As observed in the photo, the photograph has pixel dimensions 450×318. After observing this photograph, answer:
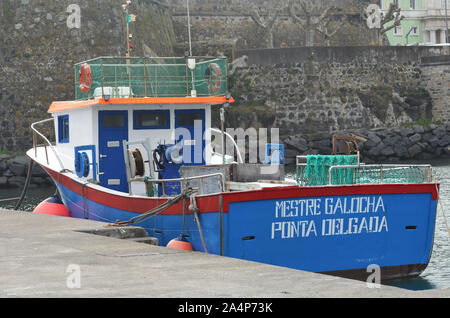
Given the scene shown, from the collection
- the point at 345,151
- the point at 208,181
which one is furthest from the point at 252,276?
the point at 345,151

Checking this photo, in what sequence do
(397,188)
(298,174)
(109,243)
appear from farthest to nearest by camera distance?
(298,174) < (397,188) < (109,243)

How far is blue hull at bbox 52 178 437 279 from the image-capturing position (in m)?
10.8

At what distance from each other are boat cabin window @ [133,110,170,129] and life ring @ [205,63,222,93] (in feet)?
2.78

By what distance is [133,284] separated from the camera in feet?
23.7

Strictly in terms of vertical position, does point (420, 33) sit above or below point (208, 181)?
above

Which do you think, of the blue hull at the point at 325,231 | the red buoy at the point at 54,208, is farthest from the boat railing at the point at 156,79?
the blue hull at the point at 325,231

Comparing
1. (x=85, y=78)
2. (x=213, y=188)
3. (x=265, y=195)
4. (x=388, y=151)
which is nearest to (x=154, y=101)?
(x=85, y=78)

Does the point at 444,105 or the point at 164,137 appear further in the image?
the point at 444,105

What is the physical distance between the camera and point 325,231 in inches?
442

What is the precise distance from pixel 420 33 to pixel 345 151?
42.4 meters

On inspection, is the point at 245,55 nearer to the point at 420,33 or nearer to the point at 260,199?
the point at 420,33
